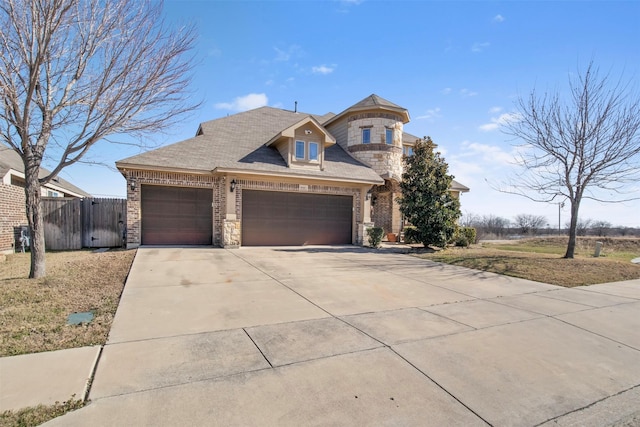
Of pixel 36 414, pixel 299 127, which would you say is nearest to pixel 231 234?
pixel 299 127

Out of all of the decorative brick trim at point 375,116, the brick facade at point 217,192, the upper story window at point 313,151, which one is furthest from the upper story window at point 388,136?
the brick facade at point 217,192

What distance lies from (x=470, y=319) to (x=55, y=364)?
5383mm

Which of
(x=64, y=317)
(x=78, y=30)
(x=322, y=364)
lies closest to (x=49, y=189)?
(x=78, y=30)

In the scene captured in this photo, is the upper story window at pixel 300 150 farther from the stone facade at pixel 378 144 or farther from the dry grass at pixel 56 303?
the dry grass at pixel 56 303

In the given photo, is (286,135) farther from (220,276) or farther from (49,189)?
(49,189)

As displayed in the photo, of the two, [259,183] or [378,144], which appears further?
[378,144]

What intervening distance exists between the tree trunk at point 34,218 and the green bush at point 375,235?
1166 centimetres

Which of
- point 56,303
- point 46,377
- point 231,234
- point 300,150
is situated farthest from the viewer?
point 300,150

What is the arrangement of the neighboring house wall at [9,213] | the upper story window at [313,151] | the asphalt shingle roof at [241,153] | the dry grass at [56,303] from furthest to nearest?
the upper story window at [313,151] → the asphalt shingle roof at [241,153] → the neighboring house wall at [9,213] → the dry grass at [56,303]

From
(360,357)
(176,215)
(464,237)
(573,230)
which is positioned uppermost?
(176,215)

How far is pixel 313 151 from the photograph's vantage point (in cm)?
1555

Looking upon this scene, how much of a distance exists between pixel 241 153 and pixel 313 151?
128 inches

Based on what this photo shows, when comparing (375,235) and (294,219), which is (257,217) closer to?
(294,219)

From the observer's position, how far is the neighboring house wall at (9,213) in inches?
442
